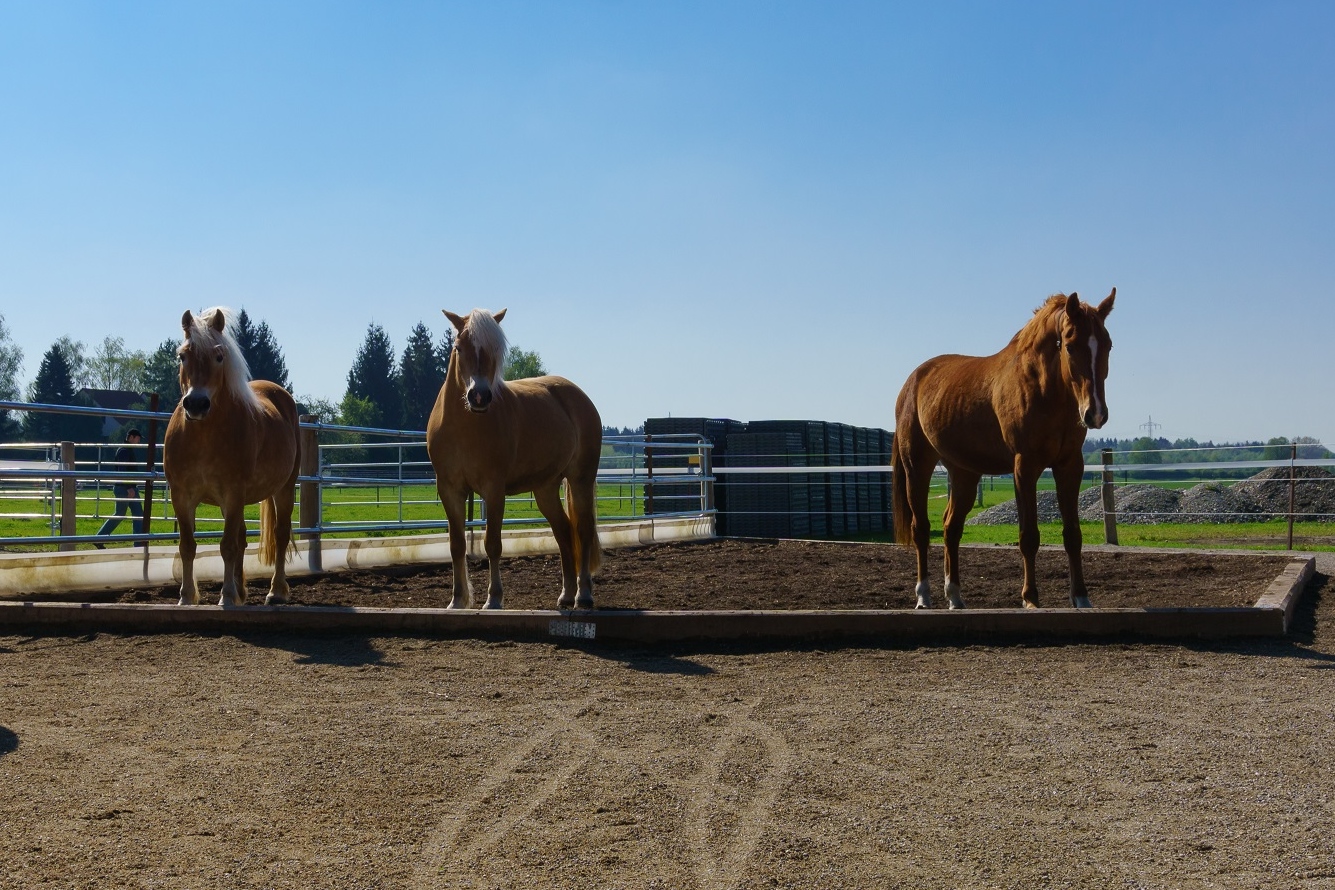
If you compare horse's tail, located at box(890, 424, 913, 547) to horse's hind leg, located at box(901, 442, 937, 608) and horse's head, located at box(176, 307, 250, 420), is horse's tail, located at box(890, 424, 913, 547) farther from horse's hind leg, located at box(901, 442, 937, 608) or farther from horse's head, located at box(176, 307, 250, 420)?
horse's head, located at box(176, 307, 250, 420)

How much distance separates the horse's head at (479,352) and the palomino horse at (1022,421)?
2961mm

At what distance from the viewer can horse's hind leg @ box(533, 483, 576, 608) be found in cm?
736

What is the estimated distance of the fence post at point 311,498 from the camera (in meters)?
10.1

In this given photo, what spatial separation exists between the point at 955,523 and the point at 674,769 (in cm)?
459

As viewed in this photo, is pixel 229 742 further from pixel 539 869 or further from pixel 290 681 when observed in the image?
pixel 539 869

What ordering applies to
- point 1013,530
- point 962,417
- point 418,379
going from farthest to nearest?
point 418,379 < point 1013,530 < point 962,417

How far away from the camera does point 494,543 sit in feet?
22.7

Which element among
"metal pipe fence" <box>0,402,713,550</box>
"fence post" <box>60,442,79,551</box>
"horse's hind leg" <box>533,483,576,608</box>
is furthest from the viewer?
"fence post" <box>60,442,79,551</box>

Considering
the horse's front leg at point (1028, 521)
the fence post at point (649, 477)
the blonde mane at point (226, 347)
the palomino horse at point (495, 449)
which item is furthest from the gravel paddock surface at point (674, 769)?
the fence post at point (649, 477)

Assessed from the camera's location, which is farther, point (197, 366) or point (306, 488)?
point (306, 488)

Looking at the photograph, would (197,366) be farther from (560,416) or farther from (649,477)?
(649,477)

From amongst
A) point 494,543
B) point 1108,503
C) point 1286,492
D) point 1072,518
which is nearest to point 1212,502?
point 1286,492

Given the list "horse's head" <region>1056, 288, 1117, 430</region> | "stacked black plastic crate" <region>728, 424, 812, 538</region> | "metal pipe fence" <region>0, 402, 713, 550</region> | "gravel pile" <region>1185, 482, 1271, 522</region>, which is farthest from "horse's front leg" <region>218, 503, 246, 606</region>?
"gravel pile" <region>1185, 482, 1271, 522</region>

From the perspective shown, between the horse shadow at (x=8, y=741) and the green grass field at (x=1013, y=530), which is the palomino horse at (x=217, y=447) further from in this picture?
the green grass field at (x=1013, y=530)
